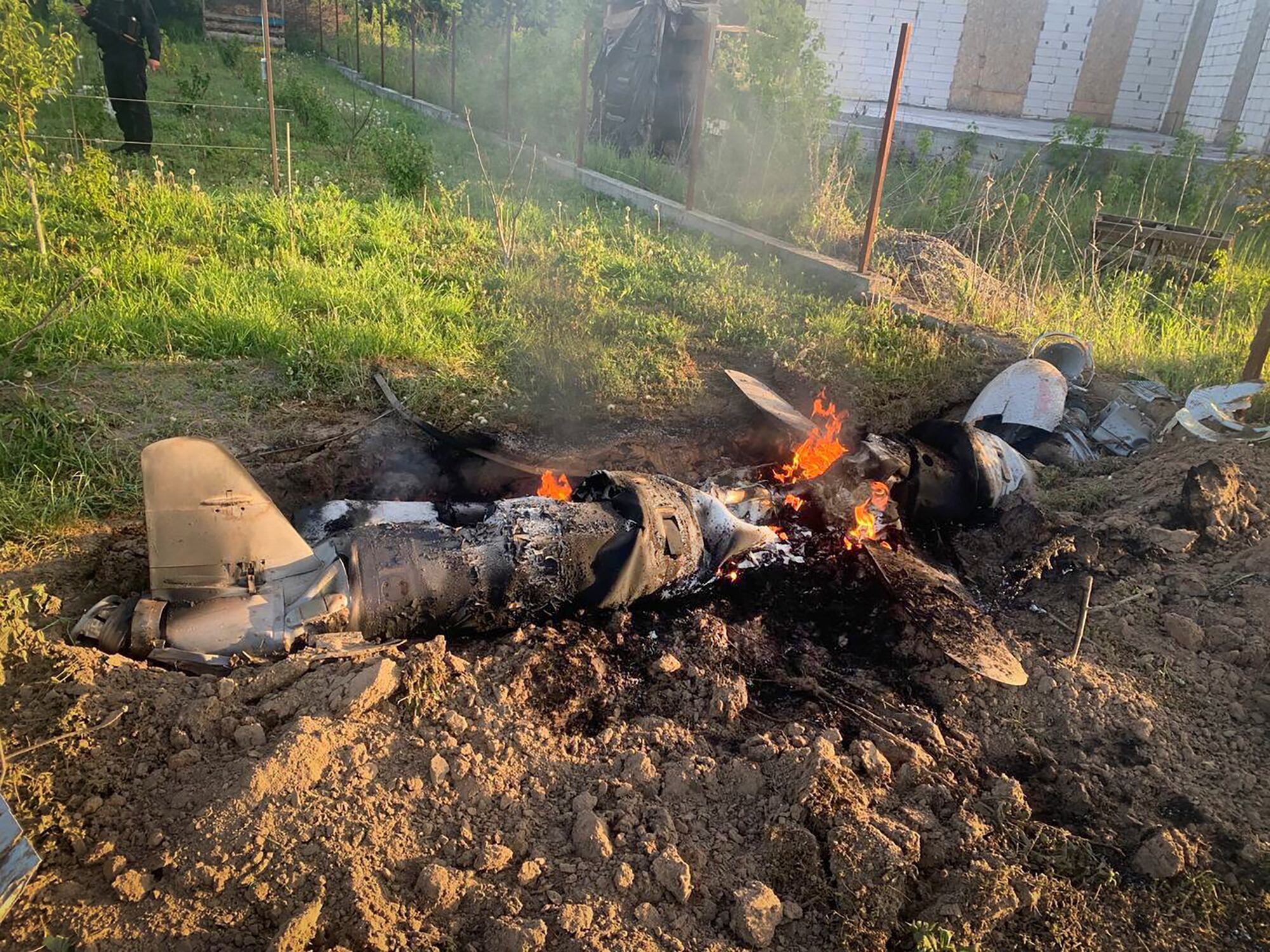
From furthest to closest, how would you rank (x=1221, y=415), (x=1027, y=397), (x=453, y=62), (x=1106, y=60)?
(x=1106, y=60) < (x=453, y=62) < (x=1027, y=397) < (x=1221, y=415)

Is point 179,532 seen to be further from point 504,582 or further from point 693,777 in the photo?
point 693,777

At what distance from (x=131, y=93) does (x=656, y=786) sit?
9544 millimetres

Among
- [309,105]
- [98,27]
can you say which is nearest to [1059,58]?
[309,105]

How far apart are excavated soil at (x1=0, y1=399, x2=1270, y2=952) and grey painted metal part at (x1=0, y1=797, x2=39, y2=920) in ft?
0.25

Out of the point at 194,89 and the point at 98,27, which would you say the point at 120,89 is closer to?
the point at 98,27

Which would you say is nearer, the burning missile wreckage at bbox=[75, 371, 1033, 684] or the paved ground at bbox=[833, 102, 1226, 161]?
the burning missile wreckage at bbox=[75, 371, 1033, 684]

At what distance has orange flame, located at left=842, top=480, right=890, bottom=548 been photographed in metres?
4.03

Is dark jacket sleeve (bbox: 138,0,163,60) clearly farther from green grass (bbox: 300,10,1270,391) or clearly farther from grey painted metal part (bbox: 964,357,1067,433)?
grey painted metal part (bbox: 964,357,1067,433)

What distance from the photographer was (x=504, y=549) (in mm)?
3090

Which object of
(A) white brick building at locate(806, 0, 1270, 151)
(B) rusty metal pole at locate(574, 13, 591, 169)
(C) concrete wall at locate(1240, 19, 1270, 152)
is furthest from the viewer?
(A) white brick building at locate(806, 0, 1270, 151)

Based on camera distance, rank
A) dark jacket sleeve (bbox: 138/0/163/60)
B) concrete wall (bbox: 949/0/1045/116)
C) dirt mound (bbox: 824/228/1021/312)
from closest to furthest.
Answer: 1. dirt mound (bbox: 824/228/1021/312)
2. dark jacket sleeve (bbox: 138/0/163/60)
3. concrete wall (bbox: 949/0/1045/116)

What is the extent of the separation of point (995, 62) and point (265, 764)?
22.2 m

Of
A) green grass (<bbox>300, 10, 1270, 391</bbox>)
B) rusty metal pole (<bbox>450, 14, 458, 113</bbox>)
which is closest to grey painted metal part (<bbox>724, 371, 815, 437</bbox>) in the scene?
green grass (<bbox>300, 10, 1270, 391</bbox>)

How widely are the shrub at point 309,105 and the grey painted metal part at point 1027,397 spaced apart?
903 centimetres
